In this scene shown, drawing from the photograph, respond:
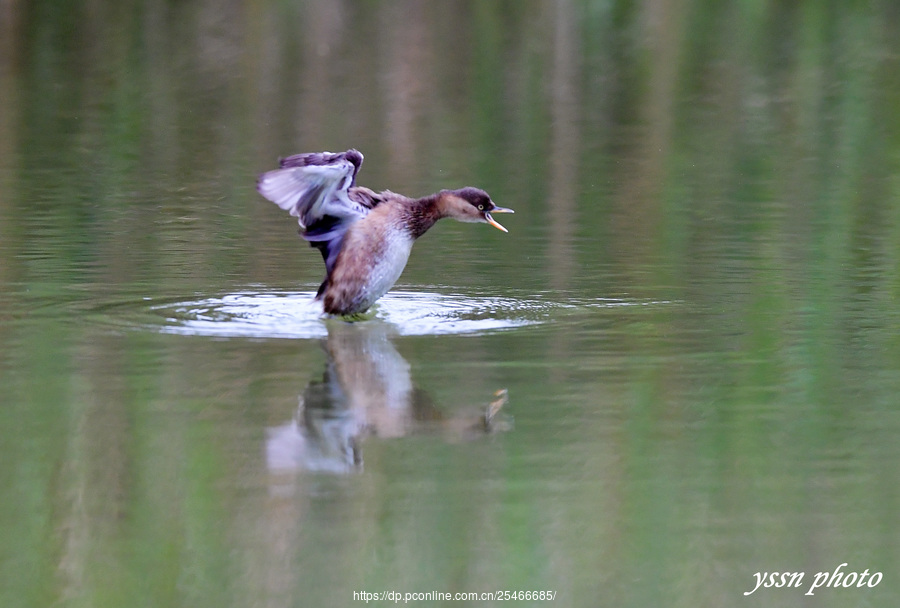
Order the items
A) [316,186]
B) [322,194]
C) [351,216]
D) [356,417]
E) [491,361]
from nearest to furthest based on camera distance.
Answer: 1. [356,417]
2. [491,361]
3. [316,186]
4. [322,194]
5. [351,216]

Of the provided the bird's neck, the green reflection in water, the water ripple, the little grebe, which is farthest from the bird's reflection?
the bird's neck

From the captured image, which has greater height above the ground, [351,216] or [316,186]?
[316,186]

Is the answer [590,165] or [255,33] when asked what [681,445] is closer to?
[590,165]

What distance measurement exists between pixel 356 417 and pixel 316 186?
2.63m

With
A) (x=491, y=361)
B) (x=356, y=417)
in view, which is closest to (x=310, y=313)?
(x=491, y=361)

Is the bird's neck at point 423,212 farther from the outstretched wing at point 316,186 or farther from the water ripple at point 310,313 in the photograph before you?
the water ripple at point 310,313

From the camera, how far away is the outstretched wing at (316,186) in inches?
374

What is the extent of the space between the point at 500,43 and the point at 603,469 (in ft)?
74.3

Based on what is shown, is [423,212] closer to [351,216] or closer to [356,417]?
[351,216]

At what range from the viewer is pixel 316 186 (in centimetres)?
979

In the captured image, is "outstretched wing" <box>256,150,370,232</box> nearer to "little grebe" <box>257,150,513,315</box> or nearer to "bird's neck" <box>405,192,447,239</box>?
"little grebe" <box>257,150,513,315</box>

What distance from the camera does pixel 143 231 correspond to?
42.6 feet

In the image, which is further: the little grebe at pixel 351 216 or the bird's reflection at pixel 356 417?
the little grebe at pixel 351 216

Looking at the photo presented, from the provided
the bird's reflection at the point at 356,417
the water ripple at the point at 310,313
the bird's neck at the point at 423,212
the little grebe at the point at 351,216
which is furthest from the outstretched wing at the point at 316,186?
the bird's reflection at the point at 356,417
